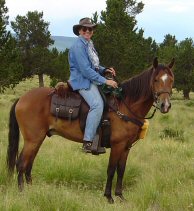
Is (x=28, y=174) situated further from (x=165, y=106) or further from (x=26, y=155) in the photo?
(x=165, y=106)

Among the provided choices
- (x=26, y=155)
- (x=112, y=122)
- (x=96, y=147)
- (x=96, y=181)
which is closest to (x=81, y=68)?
(x=112, y=122)

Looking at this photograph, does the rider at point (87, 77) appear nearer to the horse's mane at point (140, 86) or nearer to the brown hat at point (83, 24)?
the brown hat at point (83, 24)

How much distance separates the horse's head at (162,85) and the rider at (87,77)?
64 centimetres

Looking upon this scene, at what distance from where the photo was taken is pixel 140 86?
20.5 feet

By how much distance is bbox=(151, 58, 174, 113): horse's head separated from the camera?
5.67 metres

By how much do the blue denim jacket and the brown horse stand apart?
1.72 feet

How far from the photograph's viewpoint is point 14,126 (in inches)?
272

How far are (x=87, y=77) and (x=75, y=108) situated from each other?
0.53 m

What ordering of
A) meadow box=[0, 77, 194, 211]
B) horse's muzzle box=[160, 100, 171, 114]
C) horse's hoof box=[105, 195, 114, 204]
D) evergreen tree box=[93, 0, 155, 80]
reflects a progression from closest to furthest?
1. meadow box=[0, 77, 194, 211]
2. horse's muzzle box=[160, 100, 171, 114]
3. horse's hoof box=[105, 195, 114, 204]
4. evergreen tree box=[93, 0, 155, 80]

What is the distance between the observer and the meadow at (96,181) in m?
4.83

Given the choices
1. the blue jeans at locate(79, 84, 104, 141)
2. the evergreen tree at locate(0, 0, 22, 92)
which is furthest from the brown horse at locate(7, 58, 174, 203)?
the evergreen tree at locate(0, 0, 22, 92)

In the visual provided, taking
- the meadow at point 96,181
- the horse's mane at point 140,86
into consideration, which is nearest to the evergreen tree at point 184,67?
the meadow at point 96,181

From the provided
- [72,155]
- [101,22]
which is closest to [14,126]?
[72,155]

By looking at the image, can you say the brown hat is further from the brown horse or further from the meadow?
the meadow
